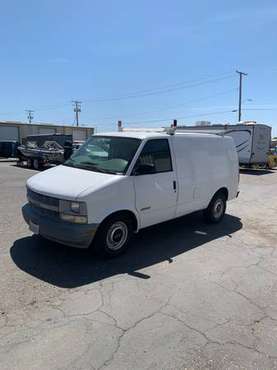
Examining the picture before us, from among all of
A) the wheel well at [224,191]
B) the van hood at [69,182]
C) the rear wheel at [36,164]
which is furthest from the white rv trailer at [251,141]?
the van hood at [69,182]

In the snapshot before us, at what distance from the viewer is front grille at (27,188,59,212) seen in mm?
5109

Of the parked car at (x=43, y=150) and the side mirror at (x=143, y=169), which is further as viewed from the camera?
the parked car at (x=43, y=150)

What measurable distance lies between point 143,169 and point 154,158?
444 mm

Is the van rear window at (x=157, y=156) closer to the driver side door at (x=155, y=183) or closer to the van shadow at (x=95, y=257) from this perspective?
the driver side door at (x=155, y=183)

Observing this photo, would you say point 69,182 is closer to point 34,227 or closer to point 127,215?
point 34,227

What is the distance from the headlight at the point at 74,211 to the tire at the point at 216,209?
3573 mm

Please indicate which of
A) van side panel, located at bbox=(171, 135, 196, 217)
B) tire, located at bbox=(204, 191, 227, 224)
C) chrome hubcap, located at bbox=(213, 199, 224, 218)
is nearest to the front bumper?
van side panel, located at bbox=(171, 135, 196, 217)

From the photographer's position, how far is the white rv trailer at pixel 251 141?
21.6 metres

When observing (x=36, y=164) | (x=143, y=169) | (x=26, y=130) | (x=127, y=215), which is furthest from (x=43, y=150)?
(x=26, y=130)

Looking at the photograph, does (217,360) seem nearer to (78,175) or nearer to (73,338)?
(73,338)

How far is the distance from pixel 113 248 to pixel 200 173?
2.60 meters

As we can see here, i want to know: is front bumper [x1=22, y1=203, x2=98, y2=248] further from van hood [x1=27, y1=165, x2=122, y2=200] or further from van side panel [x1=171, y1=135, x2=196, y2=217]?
van side panel [x1=171, y1=135, x2=196, y2=217]

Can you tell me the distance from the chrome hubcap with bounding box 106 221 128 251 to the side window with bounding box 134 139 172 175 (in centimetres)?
87

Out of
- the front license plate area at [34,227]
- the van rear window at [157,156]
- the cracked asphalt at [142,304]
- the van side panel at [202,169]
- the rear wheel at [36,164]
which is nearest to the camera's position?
the cracked asphalt at [142,304]
